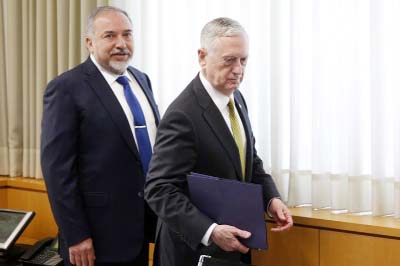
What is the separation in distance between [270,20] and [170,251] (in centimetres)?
108

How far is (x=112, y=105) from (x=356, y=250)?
104 cm

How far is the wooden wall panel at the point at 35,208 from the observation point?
2885 millimetres

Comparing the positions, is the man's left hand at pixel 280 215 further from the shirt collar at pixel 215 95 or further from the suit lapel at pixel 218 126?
the shirt collar at pixel 215 95

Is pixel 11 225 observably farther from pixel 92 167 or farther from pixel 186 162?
pixel 186 162

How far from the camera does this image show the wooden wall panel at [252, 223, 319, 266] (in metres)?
2.08

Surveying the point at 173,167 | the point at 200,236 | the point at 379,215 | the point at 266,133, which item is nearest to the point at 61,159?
Result: the point at 173,167

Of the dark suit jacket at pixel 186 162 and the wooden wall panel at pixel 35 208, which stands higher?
the dark suit jacket at pixel 186 162

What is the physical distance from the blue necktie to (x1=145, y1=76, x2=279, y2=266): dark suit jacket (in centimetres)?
40

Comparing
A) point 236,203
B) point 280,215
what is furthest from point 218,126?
point 280,215

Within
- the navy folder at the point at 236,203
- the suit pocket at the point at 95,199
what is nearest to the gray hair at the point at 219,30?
the navy folder at the point at 236,203

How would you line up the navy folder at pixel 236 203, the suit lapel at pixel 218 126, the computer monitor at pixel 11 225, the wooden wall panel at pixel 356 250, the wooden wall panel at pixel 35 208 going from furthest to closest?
1. the wooden wall panel at pixel 35 208
2. the computer monitor at pixel 11 225
3. the wooden wall panel at pixel 356 250
4. the suit lapel at pixel 218 126
5. the navy folder at pixel 236 203

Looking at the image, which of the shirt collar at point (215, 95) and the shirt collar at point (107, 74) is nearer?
the shirt collar at point (215, 95)

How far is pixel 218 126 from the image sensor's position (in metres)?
1.72

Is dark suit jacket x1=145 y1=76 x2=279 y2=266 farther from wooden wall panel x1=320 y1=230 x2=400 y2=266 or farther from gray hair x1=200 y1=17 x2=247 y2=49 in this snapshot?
wooden wall panel x1=320 y1=230 x2=400 y2=266
